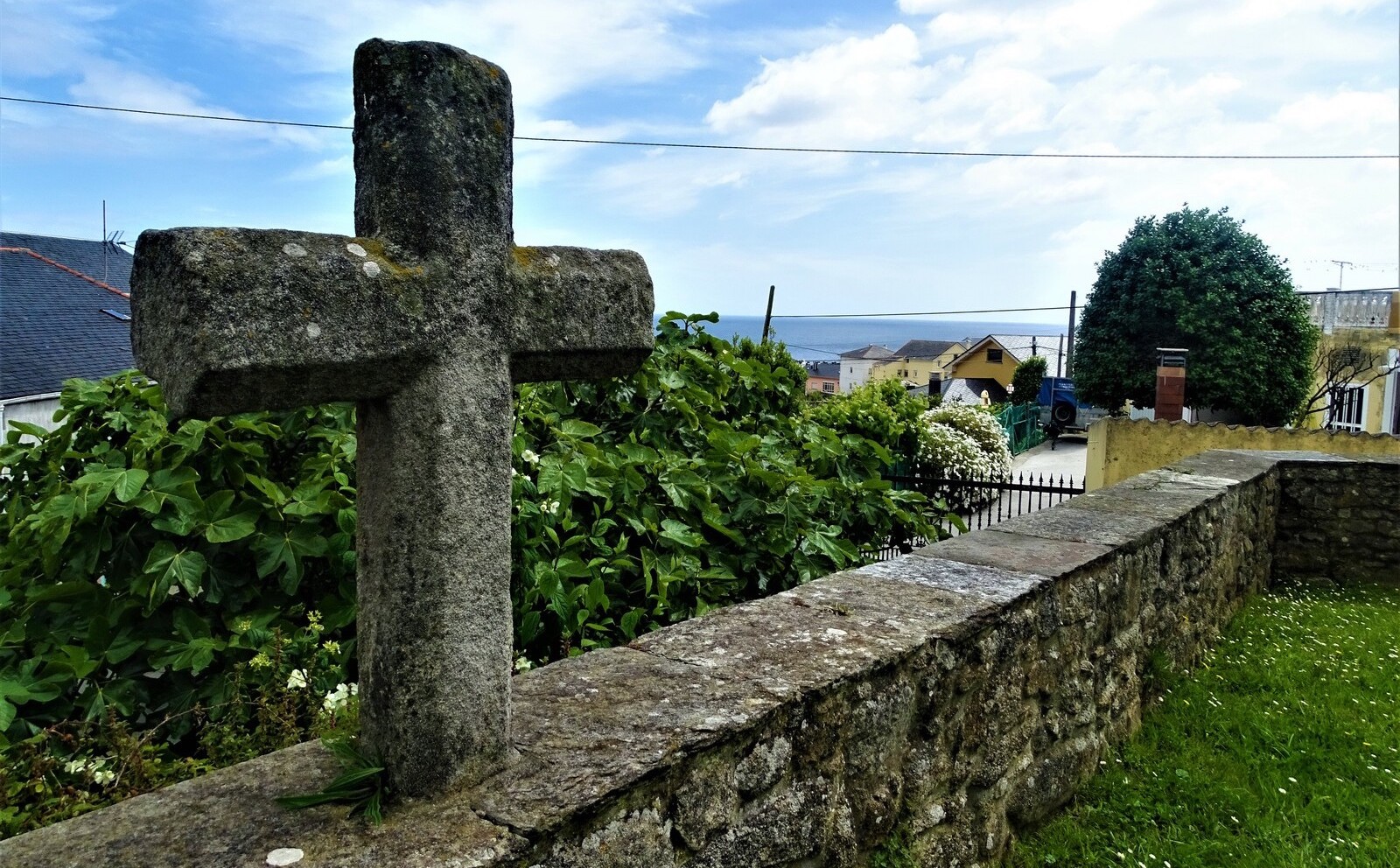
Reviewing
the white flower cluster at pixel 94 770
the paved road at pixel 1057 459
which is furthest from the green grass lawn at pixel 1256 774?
the paved road at pixel 1057 459

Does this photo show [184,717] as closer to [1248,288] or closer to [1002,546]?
[1002,546]

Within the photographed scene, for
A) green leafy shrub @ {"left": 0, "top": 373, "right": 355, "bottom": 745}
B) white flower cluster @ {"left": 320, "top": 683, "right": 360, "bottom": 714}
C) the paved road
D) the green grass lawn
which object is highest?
green leafy shrub @ {"left": 0, "top": 373, "right": 355, "bottom": 745}

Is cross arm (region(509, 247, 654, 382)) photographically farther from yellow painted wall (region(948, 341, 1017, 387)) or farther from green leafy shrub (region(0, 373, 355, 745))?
yellow painted wall (region(948, 341, 1017, 387))

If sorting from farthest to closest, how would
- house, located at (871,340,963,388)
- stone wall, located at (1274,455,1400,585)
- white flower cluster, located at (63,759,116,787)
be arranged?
house, located at (871,340,963,388), stone wall, located at (1274,455,1400,585), white flower cluster, located at (63,759,116,787)

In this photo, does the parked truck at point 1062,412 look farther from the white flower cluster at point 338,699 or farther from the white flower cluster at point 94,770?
the white flower cluster at point 94,770

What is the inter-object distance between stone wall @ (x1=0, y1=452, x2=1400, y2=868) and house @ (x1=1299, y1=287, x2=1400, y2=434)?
74.2 feet

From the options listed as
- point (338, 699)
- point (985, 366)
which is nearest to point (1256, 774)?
point (338, 699)

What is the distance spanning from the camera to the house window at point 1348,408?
2384 centimetres

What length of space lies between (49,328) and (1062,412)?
26833mm

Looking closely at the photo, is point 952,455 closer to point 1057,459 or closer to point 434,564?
point 1057,459

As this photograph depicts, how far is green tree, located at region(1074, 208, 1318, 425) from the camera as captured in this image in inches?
889

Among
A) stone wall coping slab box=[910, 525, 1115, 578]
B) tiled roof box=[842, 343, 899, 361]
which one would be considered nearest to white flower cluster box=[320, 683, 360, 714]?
stone wall coping slab box=[910, 525, 1115, 578]

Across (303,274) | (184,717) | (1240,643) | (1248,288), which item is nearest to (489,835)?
(303,274)

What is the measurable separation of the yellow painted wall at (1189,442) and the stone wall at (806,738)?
10.4 metres
